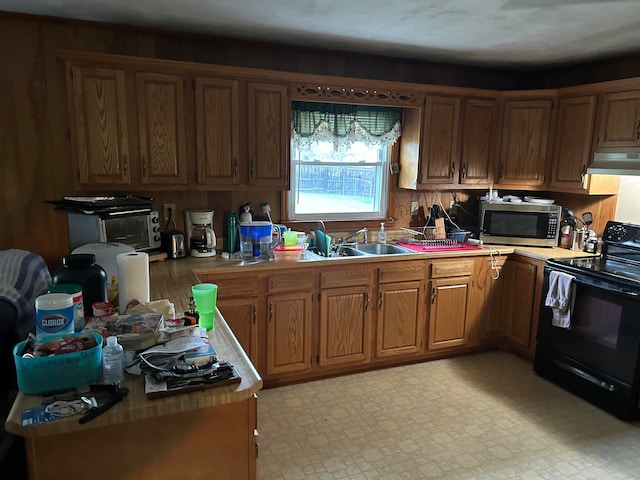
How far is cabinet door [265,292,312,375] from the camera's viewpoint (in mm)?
3062

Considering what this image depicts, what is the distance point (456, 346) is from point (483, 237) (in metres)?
0.94

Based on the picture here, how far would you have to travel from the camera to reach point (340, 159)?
373 centimetres

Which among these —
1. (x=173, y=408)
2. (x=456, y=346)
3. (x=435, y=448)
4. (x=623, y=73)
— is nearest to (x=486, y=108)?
(x=623, y=73)

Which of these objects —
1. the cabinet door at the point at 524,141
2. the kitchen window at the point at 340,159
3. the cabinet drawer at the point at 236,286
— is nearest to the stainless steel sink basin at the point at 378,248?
the kitchen window at the point at 340,159

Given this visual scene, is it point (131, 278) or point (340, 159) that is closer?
point (131, 278)

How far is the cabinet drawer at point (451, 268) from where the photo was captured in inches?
136

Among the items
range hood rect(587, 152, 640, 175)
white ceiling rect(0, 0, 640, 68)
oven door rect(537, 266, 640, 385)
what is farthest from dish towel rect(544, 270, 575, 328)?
white ceiling rect(0, 0, 640, 68)

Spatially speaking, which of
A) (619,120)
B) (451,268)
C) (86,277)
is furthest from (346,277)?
(619,120)

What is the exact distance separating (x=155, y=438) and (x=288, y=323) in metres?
1.84

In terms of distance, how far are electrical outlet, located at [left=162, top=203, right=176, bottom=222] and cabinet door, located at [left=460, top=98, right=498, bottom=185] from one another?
236cm

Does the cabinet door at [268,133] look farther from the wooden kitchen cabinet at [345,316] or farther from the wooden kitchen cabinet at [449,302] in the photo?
the wooden kitchen cabinet at [449,302]

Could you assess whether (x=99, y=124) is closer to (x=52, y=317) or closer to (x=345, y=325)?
(x=52, y=317)

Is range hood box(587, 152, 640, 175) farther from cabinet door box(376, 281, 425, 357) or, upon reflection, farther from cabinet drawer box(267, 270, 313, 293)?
cabinet drawer box(267, 270, 313, 293)

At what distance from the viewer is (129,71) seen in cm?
280
